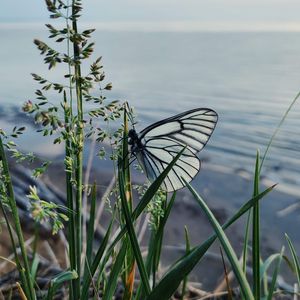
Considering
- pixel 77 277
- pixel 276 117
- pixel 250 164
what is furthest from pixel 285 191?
pixel 77 277

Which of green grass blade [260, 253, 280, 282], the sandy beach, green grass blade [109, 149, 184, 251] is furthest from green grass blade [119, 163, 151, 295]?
the sandy beach

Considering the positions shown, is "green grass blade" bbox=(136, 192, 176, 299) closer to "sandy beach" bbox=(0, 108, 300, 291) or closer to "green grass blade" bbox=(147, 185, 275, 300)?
"green grass blade" bbox=(147, 185, 275, 300)

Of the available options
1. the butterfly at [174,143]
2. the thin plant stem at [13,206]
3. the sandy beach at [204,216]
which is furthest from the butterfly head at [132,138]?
the sandy beach at [204,216]

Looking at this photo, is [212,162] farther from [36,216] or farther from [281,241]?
[36,216]

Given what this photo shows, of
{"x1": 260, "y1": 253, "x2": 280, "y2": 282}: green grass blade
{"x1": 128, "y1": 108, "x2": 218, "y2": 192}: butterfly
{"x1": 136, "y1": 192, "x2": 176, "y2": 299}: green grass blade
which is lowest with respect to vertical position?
{"x1": 260, "y1": 253, "x2": 280, "y2": 282}: green grass blade

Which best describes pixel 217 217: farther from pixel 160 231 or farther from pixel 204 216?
pixel 160 231

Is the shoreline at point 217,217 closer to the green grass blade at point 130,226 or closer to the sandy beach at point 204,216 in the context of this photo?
the sandy beach at point 204,216

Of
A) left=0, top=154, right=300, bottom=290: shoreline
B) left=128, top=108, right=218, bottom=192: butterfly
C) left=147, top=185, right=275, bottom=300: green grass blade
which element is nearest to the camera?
left=147, top=185, right=275, bottom=300: green grass blade

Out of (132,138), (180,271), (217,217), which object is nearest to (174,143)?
(132,138)

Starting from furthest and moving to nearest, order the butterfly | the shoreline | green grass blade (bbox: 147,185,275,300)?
1. the shoreline
2. the butterfly
3. green grass blade (bbox: 147,185,275,300)
